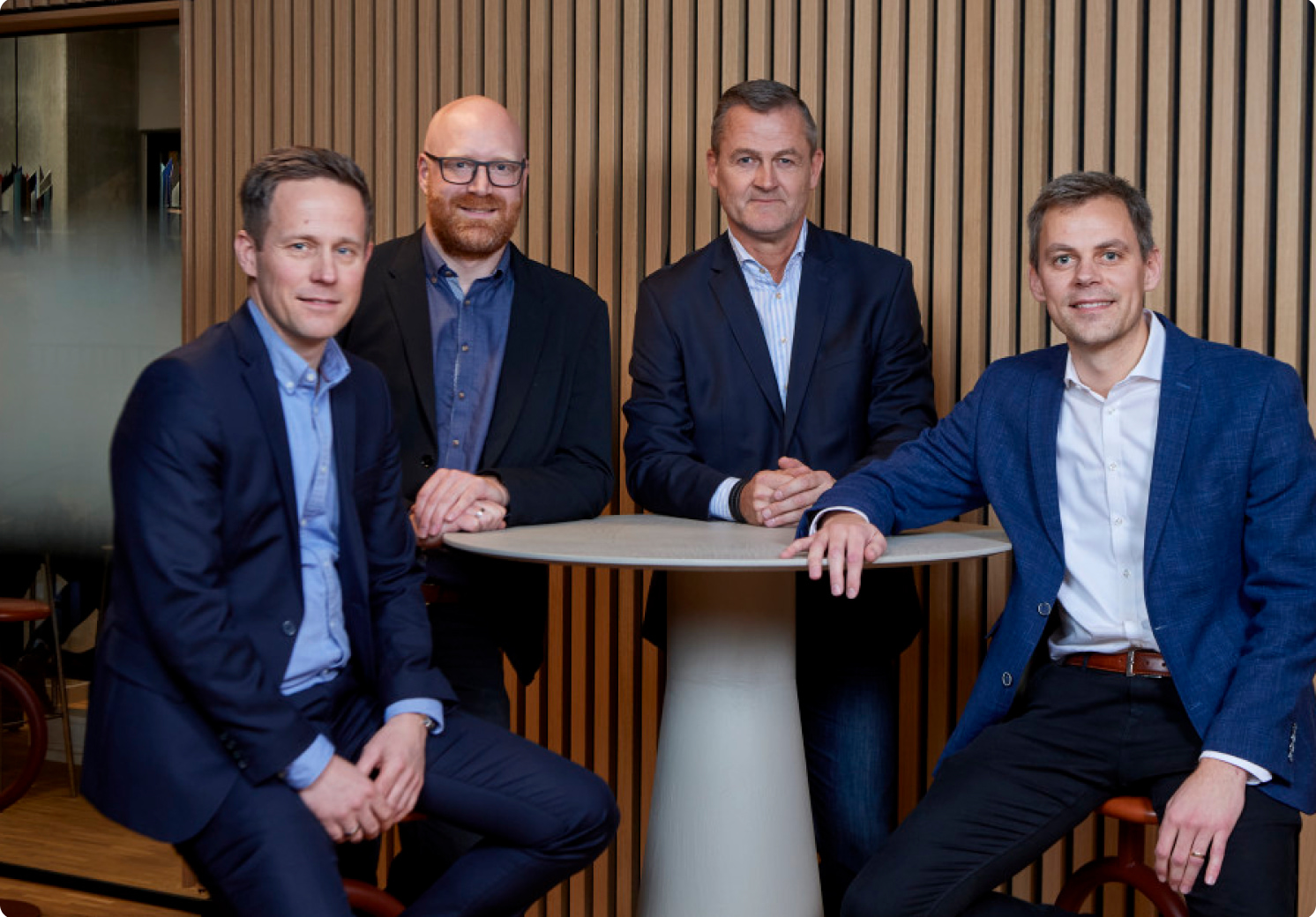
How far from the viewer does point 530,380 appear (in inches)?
125

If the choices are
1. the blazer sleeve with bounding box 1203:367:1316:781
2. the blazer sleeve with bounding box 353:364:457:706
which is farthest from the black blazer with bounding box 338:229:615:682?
the blazer sleeve with bounding box 1203:367:1316:781

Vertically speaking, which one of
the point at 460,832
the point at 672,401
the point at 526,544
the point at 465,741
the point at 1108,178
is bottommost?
the point at 460,832

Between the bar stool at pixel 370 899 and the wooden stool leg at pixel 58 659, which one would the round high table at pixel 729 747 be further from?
the wooden stool leg at pixel 58 659

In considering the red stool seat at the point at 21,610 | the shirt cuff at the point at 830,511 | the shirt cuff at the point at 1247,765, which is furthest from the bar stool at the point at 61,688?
the shirt cuff at the point at 1247,765

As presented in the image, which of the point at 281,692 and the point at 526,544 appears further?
the point at 526,544

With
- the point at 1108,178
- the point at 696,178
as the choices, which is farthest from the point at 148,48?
the point at 1108,178

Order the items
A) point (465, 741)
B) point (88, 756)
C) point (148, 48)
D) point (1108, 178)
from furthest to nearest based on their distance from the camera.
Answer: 1. point (148, 48)
2. point (1108, 178)
3. point (465, 741)
4. point (88, 756)

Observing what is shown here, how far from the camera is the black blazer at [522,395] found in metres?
3.13

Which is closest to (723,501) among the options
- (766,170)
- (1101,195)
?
(766,170)

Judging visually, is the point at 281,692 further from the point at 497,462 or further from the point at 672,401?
the point at 672,401

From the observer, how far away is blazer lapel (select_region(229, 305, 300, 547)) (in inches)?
89.9

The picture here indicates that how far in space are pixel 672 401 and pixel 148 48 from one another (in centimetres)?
315

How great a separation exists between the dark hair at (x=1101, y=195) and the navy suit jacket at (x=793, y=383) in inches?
24.2

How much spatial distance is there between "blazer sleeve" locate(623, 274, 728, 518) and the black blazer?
2.9 inches
